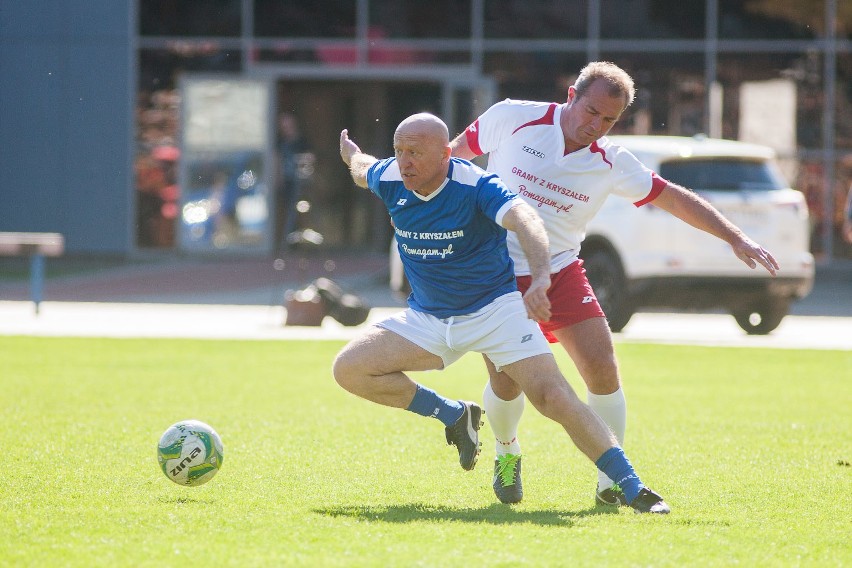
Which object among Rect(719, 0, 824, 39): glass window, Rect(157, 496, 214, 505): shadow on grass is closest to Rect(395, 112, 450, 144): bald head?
Rect(157, 496, 214, 505): shadow on grass

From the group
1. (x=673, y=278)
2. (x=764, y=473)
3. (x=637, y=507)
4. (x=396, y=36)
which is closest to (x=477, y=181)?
(x=637, y=507)

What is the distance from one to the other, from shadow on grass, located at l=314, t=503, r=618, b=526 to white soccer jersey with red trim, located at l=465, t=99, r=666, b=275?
1100 millimetres

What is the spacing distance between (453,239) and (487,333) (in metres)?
0.43

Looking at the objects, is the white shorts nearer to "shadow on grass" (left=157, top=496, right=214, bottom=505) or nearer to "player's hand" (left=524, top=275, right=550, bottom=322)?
"player's hand" (left=524, top=275, right=550, bottom=322)

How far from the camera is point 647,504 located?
6.29 metres

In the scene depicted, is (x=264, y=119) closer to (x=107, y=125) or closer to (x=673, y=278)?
(x=107, y=125)

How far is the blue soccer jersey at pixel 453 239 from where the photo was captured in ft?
20.9

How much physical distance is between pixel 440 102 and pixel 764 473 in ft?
61.5

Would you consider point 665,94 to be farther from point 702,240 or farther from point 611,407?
point 611,407

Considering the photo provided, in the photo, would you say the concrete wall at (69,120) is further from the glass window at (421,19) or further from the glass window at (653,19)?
the glass window at (653,19)

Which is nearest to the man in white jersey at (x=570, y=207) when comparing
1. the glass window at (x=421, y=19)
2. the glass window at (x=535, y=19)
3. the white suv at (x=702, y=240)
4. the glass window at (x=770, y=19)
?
the white suv at (x=702, y=240)

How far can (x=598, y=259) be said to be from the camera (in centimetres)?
1565

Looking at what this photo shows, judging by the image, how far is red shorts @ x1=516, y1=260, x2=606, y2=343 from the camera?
265 inches

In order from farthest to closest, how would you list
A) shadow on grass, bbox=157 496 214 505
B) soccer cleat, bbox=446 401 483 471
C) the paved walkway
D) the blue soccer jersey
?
the paved walkway < soccer cleat, bbox=446 401 483 471 < shadow on grass, bbox=157 496 214 505 < the blue soccer jersey
